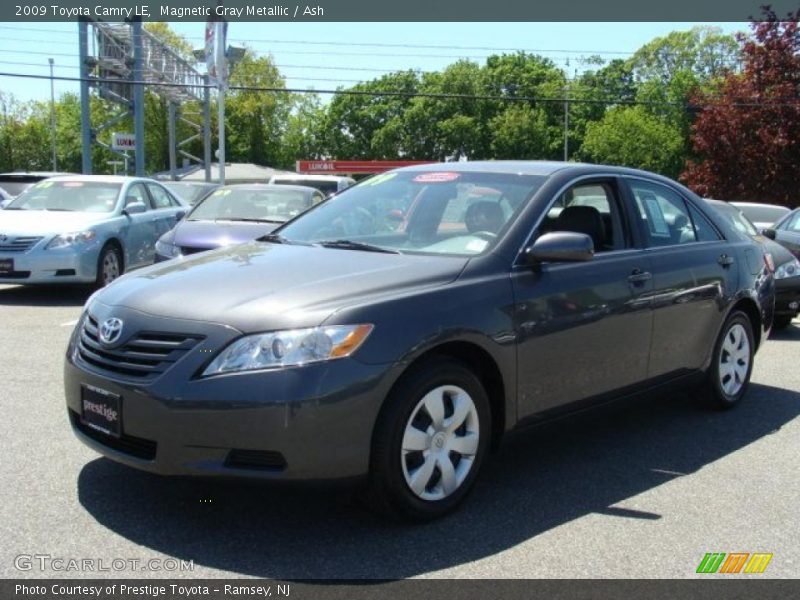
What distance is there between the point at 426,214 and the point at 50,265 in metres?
7.04

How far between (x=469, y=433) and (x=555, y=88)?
72.2 meters

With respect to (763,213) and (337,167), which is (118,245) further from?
(337,167)

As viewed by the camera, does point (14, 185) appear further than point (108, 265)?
Yes

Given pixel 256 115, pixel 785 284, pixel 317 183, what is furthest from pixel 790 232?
pixel 256 115

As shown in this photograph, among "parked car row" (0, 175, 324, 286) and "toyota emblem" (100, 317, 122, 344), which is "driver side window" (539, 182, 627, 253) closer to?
"toyota emblem" (100, 317, 122, 344)

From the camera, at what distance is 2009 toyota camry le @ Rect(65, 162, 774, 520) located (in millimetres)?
3533

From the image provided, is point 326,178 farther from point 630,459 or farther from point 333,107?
point 333,107

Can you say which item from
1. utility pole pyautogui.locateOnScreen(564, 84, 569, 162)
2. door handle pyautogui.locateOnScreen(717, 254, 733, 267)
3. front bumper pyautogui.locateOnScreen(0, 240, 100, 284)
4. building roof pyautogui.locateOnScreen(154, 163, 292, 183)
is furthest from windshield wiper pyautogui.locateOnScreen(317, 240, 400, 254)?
utility pole pyautogui.locateOnScreen(564, 84, 569, 162)

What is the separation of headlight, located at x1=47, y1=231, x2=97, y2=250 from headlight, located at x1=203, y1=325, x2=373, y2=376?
7831mm

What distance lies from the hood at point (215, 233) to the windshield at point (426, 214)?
15.5ft

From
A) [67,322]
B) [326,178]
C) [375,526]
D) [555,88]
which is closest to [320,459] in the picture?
[375,526]

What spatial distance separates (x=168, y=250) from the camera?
10211 mm

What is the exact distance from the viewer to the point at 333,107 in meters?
77.0

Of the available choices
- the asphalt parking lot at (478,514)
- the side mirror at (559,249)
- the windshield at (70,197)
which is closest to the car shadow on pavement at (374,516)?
the asphalt parking lot at (478,514)
